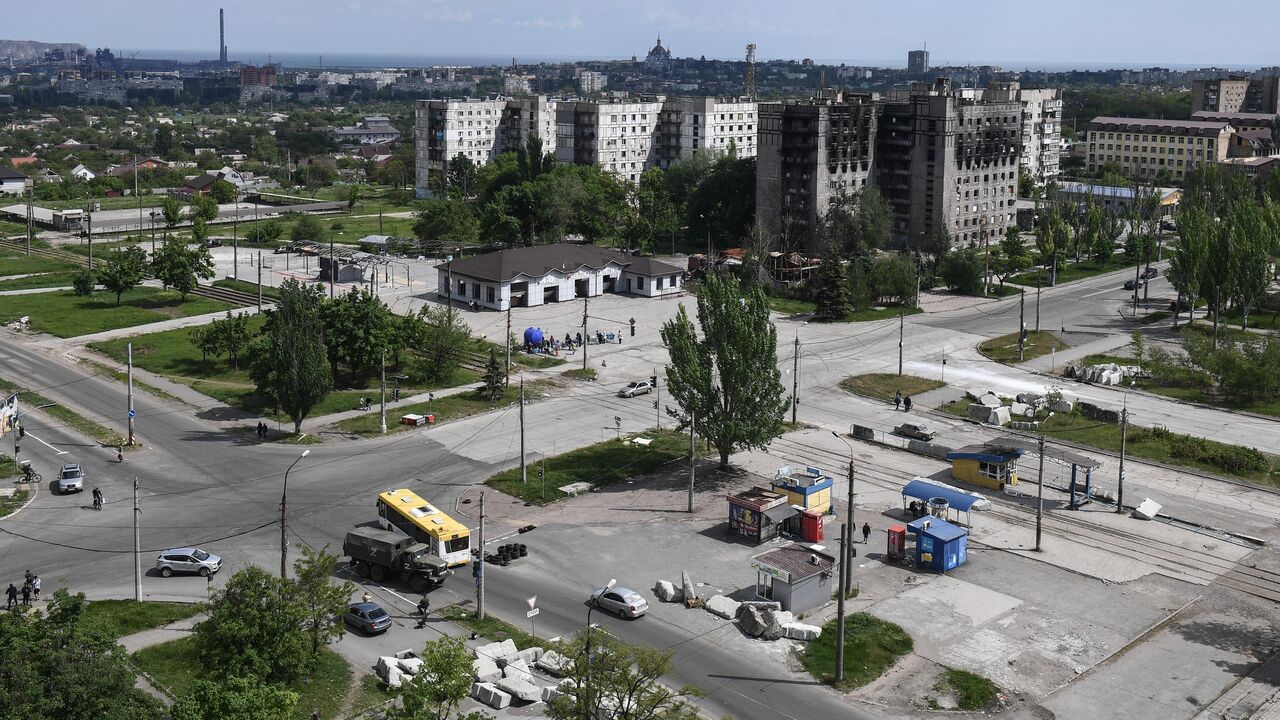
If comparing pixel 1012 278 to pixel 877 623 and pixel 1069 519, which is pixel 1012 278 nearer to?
pixel 1069 519

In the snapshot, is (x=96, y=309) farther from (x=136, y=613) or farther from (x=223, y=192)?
(x=223, y=192)

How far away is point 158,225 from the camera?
132625 millimetres

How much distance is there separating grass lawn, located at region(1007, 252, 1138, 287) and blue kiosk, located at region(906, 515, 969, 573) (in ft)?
197

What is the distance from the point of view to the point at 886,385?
67.5 meters

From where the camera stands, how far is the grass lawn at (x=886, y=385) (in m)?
66.1

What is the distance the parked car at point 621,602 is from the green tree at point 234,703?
12791 millimetres

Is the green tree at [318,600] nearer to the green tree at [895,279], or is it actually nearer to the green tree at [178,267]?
the green tree at [895,279]

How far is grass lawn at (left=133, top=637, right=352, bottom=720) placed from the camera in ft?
104

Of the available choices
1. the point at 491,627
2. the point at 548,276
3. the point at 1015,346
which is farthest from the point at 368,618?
the point at 548,276

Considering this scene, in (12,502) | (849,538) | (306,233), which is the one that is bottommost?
(12,502)

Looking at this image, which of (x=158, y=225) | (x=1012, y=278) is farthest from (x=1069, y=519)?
(x=158, y=225)

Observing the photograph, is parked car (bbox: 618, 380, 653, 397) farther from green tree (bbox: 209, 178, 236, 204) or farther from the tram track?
green tree (bbox: 209, 178, 236, 204)

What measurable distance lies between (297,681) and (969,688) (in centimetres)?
1864

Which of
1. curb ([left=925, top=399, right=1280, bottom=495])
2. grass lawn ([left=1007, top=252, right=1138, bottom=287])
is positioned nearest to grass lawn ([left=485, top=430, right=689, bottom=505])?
curb ([left=925, top=399, right=1280, bottom=495])
